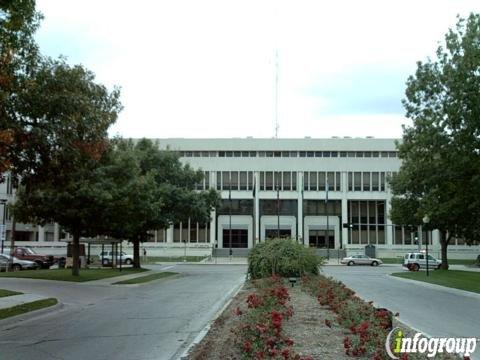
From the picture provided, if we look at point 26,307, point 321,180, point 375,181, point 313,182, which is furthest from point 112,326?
point 375,181

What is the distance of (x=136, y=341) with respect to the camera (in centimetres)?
1130

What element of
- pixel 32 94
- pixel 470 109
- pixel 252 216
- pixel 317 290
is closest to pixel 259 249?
pixel 317 290

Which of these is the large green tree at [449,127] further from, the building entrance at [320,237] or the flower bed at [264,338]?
the building entrance at [320,237]

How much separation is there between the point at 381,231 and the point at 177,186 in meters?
55.1

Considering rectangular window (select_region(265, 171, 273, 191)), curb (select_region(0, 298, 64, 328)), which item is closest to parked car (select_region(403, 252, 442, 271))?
curb (select_region(0, 298, 64, 328))

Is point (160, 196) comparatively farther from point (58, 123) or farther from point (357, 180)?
point (357, 180)

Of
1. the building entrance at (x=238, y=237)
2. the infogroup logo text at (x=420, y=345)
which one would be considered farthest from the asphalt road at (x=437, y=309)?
the building entrance at (x=238, y=237)

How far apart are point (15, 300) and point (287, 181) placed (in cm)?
7412

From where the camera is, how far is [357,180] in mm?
89875

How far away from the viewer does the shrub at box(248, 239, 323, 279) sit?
25578mm

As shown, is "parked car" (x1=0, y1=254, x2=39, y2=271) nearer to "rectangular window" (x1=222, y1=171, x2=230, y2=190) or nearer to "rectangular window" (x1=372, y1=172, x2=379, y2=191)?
"rectangular window" (x1=222, y1=171, x2=230, y2=190)

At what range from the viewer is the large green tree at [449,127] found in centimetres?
2327

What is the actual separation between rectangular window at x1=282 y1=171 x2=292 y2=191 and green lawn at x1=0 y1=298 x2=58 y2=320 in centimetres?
7339

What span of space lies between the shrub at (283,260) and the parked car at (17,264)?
801 inches
